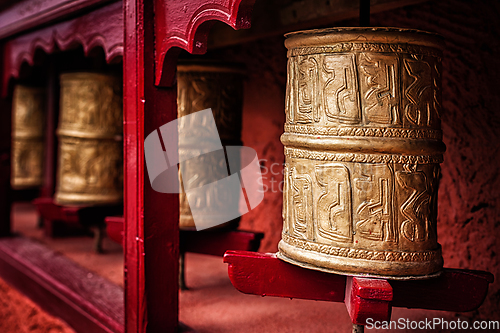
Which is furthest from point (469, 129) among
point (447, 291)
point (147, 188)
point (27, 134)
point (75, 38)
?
point (27, 134)

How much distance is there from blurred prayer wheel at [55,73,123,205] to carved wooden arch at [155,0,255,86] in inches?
81.3

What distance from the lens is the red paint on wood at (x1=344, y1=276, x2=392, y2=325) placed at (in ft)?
5.92

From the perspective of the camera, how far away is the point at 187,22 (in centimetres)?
222

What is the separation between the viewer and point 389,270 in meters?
1.88

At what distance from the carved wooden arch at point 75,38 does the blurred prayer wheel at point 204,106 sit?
46cm

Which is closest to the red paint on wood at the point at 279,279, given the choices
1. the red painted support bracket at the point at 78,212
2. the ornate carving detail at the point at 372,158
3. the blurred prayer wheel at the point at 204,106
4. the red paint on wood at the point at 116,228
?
the ornate carving detail at the point at 372,158

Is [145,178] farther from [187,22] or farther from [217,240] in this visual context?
[217,240]

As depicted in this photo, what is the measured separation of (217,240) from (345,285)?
1233 millimetres

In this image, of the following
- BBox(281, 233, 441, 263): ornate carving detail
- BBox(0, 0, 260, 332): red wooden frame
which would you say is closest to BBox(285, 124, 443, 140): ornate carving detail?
BBox(281, 233, 441, 263): ornate carving detail

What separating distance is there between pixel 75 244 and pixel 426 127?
4190 mm

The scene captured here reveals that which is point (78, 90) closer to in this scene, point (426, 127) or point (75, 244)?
point (75, 244)

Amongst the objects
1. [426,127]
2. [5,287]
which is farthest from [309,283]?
[5,287]

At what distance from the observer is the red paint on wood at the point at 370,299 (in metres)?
1.80

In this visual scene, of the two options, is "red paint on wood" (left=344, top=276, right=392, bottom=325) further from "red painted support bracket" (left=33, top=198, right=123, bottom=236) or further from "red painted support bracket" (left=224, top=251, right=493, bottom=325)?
"red painted support bracket" (left=33, top=198, right=123, bottom=236)
